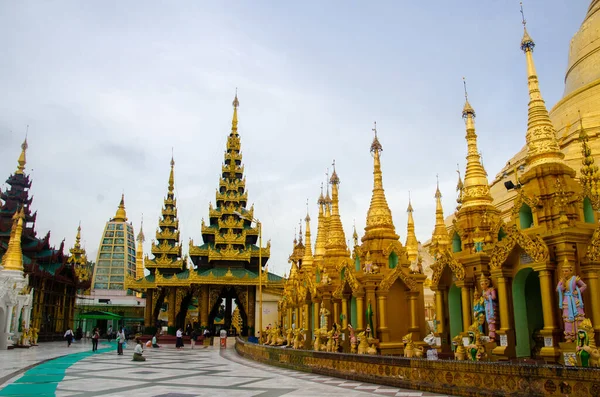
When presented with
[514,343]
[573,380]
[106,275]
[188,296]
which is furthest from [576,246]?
[106,275]

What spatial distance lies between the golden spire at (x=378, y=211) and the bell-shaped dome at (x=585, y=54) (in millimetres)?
17918

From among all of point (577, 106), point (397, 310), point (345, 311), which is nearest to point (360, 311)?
point (397, 310)

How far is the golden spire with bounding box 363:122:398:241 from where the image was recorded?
18391mm

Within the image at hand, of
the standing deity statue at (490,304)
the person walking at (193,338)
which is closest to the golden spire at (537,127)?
the standing deity statue at (490,304)

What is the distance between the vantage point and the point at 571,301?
9.52 meters

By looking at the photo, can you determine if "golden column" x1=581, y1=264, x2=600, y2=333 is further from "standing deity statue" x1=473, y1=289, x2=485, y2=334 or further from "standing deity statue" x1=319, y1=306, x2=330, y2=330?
"standing deity statue" x1=319, y1=306, x2=330, y2=330

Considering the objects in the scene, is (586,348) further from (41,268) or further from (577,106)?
(41,268)

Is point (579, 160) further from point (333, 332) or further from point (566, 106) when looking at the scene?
point (333, 332)

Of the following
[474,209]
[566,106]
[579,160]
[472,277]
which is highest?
[566,106]

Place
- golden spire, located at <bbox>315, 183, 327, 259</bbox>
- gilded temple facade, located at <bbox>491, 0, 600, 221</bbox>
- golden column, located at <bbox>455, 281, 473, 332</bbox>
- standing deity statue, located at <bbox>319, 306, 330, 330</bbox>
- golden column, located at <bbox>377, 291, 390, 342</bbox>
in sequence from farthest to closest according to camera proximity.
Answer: golden spire, located at <bbox>315, 183, 327, 259</bbox> → gilded temple facade, located at <bbox>491, 0, 600, 221</bbox> → standing deity statue, located at <bbox>319, 306, 330, 330</bbox> → golden column, located at <bbox>377, 291, 390, 342</bbox> → golden column, located at <bbox>455, 281, 473, 332</bbox>

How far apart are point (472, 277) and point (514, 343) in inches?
90.9

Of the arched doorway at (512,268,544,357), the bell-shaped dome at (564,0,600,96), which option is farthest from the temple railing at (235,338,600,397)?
the bell-shaped dome at (564,0,600,96)

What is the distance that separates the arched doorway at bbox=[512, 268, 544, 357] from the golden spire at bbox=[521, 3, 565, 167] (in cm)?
275

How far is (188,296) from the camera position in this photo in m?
42.7
